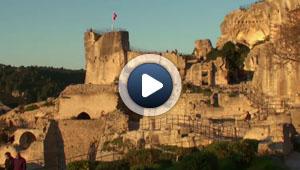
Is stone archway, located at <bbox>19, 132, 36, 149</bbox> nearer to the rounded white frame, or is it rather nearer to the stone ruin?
the stone ruin

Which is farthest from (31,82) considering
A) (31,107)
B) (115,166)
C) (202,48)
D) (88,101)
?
(115,166)

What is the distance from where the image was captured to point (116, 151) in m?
30.2

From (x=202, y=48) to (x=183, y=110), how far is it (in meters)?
18.6

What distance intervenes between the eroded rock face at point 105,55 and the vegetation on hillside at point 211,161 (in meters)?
27.5

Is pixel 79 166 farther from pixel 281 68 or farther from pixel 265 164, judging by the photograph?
pixel 281 68

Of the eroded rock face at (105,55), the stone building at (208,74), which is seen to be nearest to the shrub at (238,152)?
the stone building at (208,74)

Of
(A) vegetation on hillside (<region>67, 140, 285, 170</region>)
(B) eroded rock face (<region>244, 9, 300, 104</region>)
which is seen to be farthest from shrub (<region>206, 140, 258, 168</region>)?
(B) eroded rock face (<region>244, 9, 300, 104</region>)

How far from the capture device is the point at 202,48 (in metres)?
52.5

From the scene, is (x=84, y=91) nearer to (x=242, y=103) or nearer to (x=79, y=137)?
(x=79, y=137)

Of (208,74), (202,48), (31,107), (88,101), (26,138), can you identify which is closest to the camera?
(26,138)

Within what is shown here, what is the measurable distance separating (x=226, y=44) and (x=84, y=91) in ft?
43.5

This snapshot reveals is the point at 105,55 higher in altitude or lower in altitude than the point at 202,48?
lower

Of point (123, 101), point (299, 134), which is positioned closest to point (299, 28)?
point (299, 134)

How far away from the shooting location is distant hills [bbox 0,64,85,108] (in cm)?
8706
